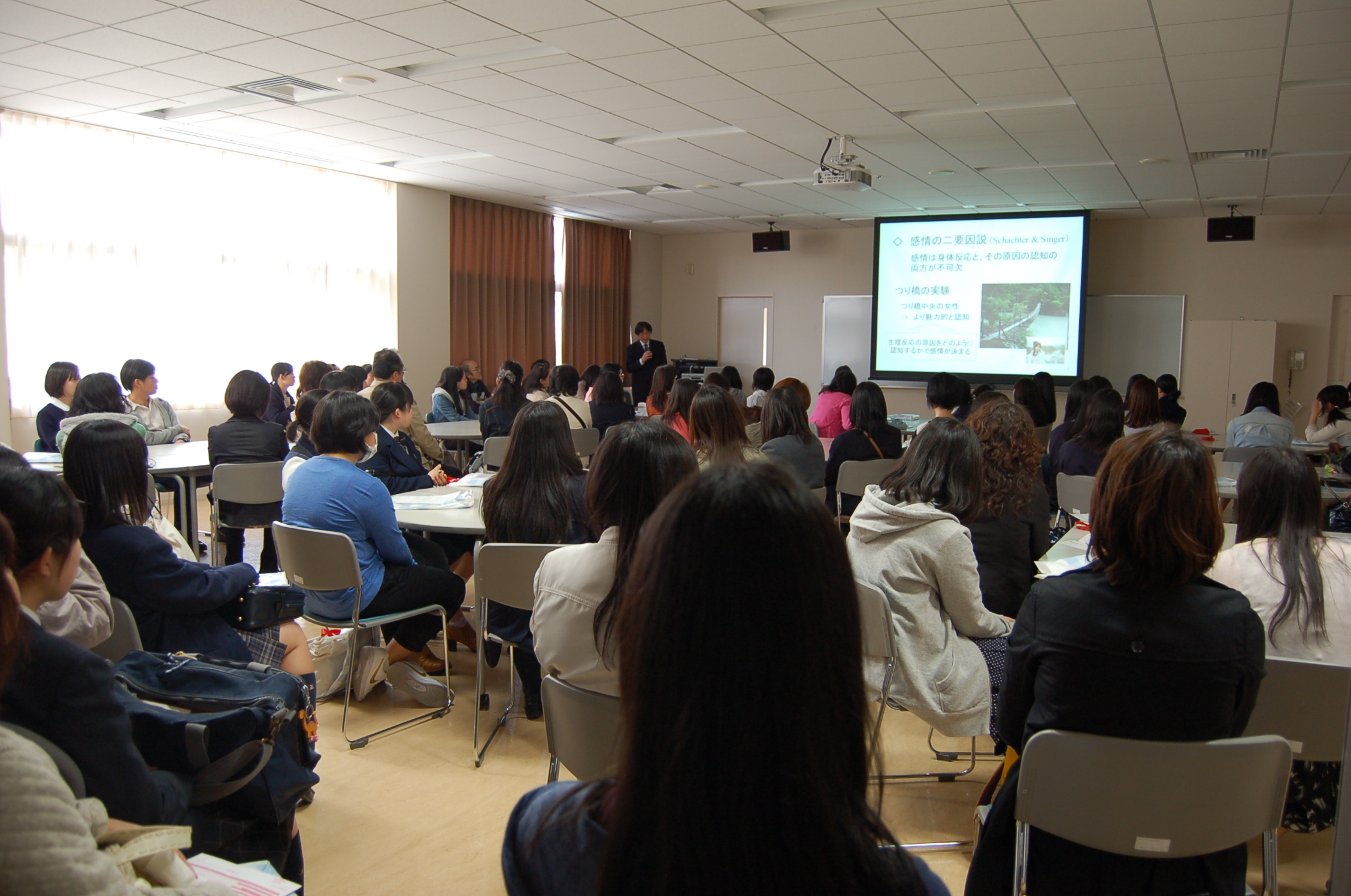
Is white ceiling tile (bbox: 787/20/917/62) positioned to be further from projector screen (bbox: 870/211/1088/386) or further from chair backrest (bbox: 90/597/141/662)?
projector screen (bbox: 870/211/1088/386)

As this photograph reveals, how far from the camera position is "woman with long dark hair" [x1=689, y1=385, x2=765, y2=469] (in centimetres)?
424

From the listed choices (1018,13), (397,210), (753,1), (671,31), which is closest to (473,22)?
(671,31)

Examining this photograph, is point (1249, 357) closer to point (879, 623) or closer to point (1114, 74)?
point (1114, 74)

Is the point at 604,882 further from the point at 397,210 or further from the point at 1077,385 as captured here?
the point at 397,210

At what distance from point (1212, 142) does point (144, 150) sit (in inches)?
316

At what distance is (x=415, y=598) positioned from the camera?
11.0ft

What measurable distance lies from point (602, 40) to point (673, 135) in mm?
2201

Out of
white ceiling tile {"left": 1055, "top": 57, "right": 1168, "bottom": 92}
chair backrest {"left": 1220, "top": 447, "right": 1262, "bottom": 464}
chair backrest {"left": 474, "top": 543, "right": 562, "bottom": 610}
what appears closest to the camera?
chair backrest {"left": 474, "top": 543, "right": 562, "bottom": 610}

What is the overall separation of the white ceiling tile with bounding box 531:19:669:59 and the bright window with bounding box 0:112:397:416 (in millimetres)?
4354

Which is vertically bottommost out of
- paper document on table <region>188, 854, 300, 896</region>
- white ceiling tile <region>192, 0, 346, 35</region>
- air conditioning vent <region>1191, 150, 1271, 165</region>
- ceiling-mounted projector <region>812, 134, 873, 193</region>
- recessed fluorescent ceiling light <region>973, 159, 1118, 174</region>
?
paper document on table <region>188, 854, 300, 896</region>

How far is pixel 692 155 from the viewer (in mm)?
7348

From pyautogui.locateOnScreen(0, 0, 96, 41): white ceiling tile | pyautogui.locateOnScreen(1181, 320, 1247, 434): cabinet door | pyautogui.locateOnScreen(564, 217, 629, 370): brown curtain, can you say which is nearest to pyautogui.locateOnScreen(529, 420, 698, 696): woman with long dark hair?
pyautogui.locateOnScreen(0, 0, 96, 41): white ceiling tile

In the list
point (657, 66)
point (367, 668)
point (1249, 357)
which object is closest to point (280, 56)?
point (657, 66)

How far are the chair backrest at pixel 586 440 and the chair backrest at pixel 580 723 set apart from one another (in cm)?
429
